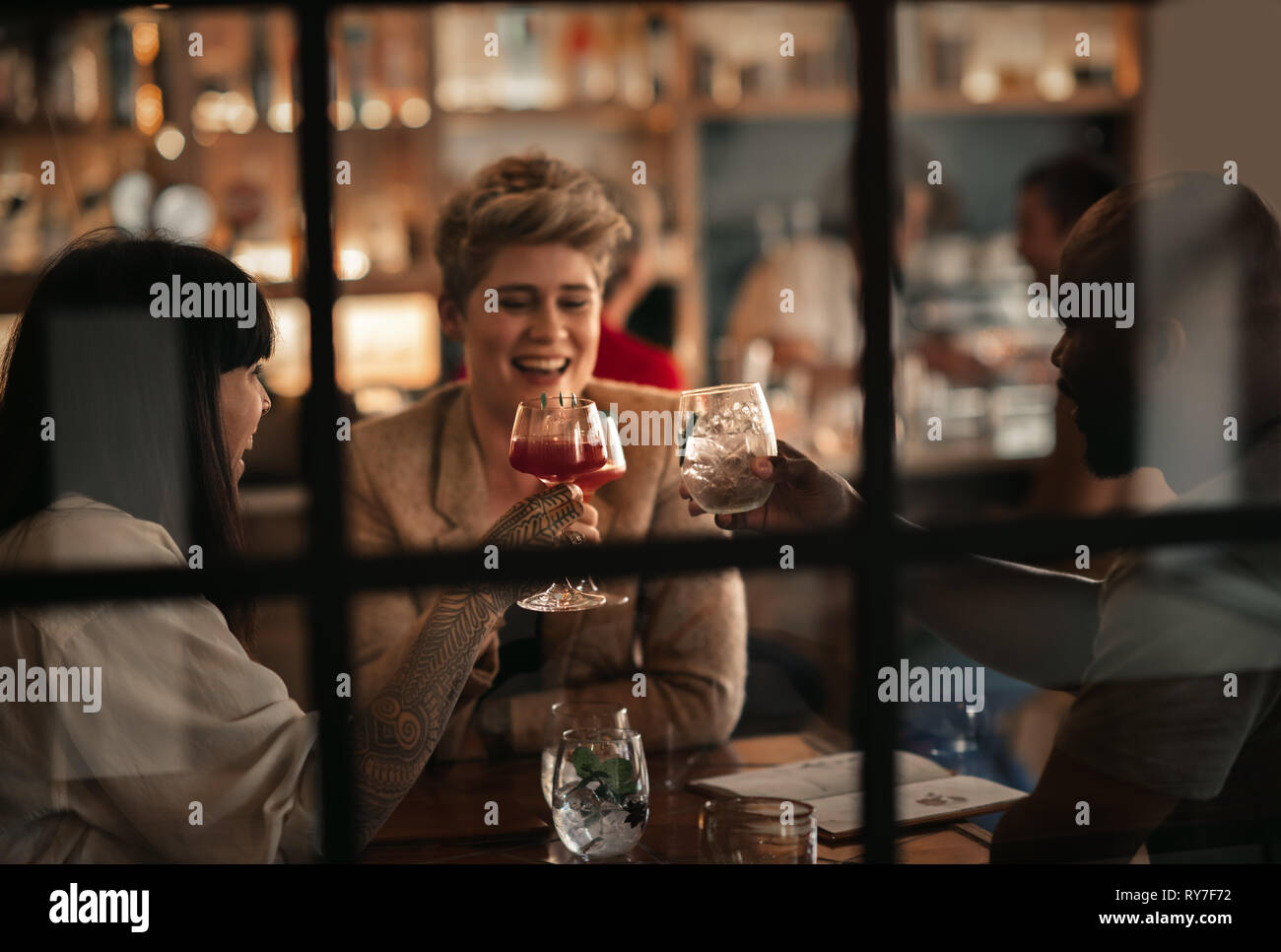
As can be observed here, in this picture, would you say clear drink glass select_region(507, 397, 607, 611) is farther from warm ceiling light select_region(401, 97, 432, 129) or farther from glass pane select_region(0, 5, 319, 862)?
warm ceiling light select_region(401, 97, 432, 129)

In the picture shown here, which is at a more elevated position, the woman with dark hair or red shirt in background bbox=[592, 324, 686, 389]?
red shirt in background bbox=[592, 324, 686, 389]

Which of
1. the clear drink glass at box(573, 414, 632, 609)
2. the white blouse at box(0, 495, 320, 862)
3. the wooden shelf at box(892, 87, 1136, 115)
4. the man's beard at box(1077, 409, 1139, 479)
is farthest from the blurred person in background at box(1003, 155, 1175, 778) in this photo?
the white blouse at box(0, 495, 320, 862)

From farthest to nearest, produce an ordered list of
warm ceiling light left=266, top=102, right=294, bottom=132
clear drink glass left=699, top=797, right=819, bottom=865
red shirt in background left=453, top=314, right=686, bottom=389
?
warm ceiling light left=266, top=102, right=294, bottom=132 < red shirt in background left=453, top=314, right=686, bottom=389 < clear drink glass left=699, top=797, right=819, bottom=865

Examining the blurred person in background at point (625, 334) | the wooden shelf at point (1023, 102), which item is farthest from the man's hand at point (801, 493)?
the wooden shelf at point (1023, 102)

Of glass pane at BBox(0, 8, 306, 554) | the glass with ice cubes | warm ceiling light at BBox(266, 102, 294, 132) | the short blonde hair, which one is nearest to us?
the glass with ice cubes

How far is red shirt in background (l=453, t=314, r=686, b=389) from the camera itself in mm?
2406

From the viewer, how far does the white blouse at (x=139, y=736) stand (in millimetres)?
1122

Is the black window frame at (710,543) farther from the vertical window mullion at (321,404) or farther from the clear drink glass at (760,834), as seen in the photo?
the clear drink glass at (760,834)

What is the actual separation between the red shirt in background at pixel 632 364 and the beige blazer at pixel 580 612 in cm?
47

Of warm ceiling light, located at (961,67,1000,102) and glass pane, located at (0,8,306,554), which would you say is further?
warm ceiling light, located at (961,67,1000,102)

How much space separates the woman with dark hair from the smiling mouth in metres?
0.46

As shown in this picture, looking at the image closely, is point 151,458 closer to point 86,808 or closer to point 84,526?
point 84,526

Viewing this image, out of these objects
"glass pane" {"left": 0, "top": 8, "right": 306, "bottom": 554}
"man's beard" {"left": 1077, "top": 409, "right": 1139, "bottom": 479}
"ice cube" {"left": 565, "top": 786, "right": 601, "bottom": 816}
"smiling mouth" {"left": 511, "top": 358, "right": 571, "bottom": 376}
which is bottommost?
"ice cube" {"left": 565, "top": 786, "right": 601, "bottom": 816}
